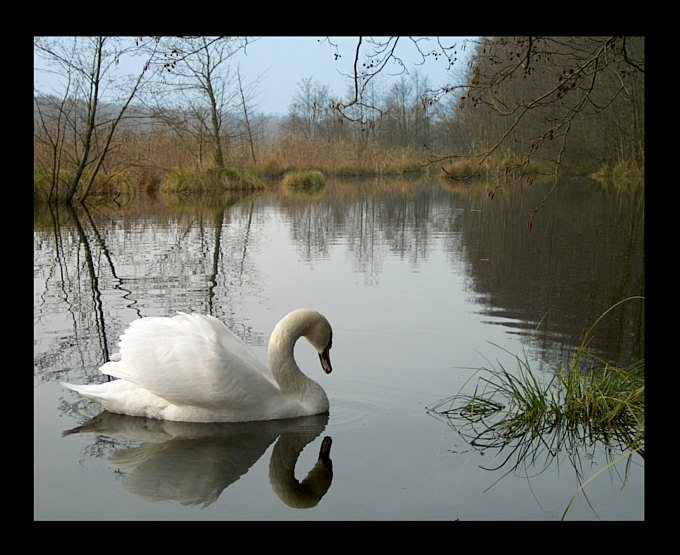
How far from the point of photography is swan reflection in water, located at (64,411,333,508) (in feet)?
13.3

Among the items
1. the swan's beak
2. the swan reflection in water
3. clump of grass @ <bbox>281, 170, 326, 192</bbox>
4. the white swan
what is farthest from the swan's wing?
clump of grass @ <bbox>281, 170, 326, 192</bbox>

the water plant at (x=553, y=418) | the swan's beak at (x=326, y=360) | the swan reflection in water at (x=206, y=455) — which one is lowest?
the swan reflection in water at (x=206, y=455)

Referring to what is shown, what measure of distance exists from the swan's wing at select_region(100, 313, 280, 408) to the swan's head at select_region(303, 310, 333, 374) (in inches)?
16.6

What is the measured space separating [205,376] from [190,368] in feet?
0.37

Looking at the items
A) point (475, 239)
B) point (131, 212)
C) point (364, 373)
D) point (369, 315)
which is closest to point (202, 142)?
point (131, 212)

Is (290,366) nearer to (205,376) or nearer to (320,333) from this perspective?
(320,333)

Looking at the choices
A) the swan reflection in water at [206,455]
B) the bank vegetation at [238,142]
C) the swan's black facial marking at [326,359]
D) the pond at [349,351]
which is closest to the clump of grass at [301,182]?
the bank vegetation at [238,142]

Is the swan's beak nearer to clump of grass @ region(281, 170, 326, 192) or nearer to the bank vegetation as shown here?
the bank vegetation

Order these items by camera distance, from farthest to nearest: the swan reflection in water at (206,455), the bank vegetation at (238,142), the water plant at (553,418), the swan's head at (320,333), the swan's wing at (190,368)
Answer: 1. the bank vegetation at (238,142)
2. the swan's head at (320,333)
3. the swan's wing at (190,368)
4. the water plant at (553,418)
5. the swan reflection in water at (206,455)

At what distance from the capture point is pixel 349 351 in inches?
Answer: 259

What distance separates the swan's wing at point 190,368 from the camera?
4973mm

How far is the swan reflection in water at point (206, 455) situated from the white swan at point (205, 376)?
80 mm

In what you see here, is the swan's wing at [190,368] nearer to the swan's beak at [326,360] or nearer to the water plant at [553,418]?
the swan's beak at [326,360]
